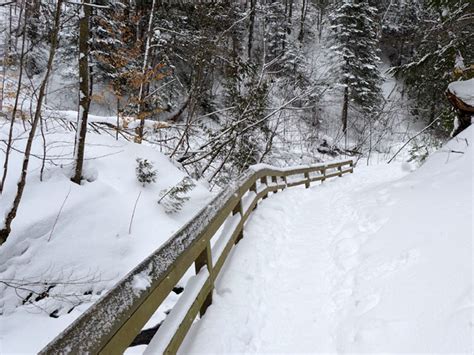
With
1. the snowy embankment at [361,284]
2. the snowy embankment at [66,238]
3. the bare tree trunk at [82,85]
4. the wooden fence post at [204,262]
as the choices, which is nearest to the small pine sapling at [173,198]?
the snowy embankment at [66,238]

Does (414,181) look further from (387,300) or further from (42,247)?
(42,247)

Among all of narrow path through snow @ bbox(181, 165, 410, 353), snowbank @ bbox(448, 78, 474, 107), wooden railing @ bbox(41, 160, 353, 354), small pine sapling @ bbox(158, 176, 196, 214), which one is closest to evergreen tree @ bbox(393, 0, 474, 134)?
snowbank @ bbox(448, 78, 474, 107)

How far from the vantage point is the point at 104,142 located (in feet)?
25.2

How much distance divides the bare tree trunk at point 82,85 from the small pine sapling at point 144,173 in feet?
3.84

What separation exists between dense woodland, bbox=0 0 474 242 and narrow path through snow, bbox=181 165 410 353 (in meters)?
4.14

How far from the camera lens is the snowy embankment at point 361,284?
93.5 inches

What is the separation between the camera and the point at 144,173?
7.05 meters

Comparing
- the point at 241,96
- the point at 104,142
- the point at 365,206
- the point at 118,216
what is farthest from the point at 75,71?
the point at 365,206

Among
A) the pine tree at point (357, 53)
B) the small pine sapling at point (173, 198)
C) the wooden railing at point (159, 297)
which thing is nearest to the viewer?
the wooden railing at point (159, 297)

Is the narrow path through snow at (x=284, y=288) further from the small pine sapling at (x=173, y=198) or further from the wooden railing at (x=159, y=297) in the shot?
the small pine sapling at (x=173, y=198)

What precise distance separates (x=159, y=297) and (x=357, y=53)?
95.2ft

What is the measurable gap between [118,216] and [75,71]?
603 inches

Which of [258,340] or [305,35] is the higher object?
[305,35]

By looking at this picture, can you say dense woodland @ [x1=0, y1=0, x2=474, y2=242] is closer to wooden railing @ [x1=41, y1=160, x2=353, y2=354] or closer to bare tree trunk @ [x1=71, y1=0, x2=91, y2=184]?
bare tree trunk @ [x1=71, y1=0, x2=91, y2=184]
